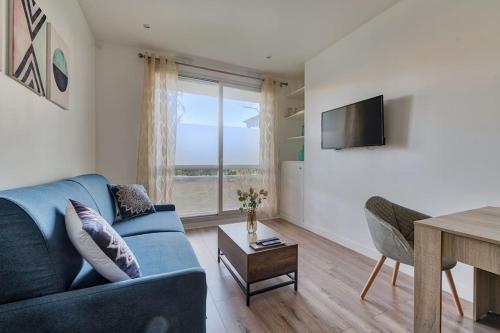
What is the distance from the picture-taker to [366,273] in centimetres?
214

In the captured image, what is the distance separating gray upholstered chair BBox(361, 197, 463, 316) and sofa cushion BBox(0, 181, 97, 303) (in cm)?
178

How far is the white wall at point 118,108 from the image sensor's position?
3.03 m

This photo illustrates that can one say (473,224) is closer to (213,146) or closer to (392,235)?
(392,235)

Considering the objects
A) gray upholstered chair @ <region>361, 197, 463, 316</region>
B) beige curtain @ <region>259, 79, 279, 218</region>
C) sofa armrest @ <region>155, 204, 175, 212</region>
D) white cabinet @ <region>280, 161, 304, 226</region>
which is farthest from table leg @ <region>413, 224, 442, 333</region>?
beige curtain @ <region>259, 79, 279, 218</region>

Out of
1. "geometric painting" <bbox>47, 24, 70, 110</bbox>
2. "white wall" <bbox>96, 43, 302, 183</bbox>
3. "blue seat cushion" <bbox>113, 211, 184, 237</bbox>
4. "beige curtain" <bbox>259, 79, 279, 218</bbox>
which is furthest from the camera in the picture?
"beige curtain" <bbox>259, 79, 279, 218</bbox>

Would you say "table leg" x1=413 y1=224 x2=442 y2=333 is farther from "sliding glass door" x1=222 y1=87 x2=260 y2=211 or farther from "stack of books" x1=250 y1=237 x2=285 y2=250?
"sliding glass door" x1=222 y1=87 x2=260 y2=211

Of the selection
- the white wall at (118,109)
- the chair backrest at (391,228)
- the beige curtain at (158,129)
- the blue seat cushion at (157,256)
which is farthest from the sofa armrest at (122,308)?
the white wall at (118,109)

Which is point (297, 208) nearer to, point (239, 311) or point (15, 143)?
point (239, 311)

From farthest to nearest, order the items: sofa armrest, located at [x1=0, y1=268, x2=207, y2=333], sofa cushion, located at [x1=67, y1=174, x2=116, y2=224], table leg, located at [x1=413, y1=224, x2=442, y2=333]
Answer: sofa cushion, located at [x1=67, y1=174, x2=116, y2=224], table leg, located at [x1=413, y1=224, x2=442, y2=333], sofa armrest, located at [x1=0, y1=268, x2=207, y2=333]

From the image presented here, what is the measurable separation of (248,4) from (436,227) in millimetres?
2409

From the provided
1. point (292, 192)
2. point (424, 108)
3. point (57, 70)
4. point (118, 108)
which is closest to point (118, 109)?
point (118, 108)

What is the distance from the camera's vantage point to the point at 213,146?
146 inches

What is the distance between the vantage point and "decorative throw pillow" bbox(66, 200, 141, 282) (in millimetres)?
942

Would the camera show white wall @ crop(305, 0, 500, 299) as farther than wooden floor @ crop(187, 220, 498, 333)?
Yes
